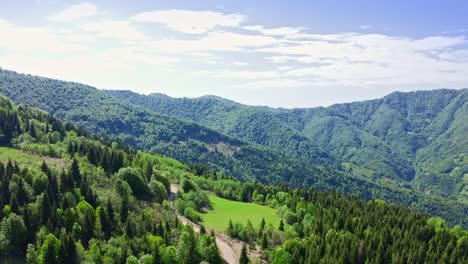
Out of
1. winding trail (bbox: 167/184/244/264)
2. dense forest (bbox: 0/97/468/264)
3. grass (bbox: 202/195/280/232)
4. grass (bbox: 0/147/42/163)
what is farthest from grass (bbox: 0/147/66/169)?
grass (bbox: 202/195/280/232)

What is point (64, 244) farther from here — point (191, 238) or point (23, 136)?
point (23, 136)

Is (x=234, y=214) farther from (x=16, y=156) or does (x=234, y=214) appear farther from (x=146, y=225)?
(x=16, y=156)

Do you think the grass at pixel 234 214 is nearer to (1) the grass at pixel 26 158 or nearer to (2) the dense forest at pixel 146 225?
(2) the dense forest at pixel 146 225

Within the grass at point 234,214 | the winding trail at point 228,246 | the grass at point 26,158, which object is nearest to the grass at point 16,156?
the grass at point 26,158

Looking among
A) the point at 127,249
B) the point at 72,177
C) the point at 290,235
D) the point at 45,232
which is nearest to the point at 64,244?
the point at 45,232

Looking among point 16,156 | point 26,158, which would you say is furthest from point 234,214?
point 16,156
